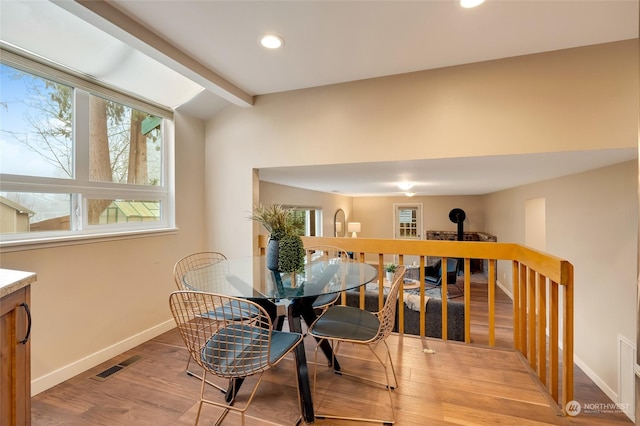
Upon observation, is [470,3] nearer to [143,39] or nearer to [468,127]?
[468,127]

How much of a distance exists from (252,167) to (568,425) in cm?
312

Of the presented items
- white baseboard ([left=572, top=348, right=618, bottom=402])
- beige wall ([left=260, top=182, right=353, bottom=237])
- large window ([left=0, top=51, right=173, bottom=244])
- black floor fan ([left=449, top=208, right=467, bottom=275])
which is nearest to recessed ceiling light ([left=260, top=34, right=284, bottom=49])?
large window ([left=0, top=51, right=173, bottom=244])

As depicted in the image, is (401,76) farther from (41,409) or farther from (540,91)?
(41,409)

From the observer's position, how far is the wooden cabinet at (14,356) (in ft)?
3.67

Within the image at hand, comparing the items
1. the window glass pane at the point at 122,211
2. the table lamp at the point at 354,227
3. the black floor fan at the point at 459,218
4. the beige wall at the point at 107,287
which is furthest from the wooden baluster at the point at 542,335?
the black floor fan at the point at 459,218

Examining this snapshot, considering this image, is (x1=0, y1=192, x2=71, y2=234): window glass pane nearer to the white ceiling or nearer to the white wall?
the white ceiling

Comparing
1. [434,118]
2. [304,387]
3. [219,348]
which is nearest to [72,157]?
[219,348]

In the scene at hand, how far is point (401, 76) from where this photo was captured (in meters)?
2.51

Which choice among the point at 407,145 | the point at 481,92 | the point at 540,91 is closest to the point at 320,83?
the point at 407,145

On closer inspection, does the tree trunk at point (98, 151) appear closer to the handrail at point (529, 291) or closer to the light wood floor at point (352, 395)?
the light wood floor at point (352, 395)

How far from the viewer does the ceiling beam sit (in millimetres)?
1618

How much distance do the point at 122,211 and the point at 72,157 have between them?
0.61 metres

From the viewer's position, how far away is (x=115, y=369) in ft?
7.41

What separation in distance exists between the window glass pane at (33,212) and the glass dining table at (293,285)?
1.14m
